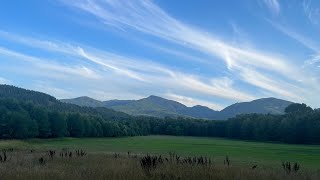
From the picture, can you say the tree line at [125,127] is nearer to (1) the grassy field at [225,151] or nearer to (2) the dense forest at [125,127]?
(2) the dense forest at [125,127]

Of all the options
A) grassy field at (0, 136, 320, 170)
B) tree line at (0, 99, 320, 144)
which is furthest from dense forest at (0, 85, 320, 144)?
grassy field at (0, 136, 320, 170)

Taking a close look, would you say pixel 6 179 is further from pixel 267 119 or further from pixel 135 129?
pixel 135 129

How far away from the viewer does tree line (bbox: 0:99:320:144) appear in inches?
4707

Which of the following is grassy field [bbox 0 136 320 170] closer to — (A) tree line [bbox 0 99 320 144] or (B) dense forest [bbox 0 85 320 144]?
(B) dense forest [bbox 0 85 320 144]

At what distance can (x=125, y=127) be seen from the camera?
16488cm

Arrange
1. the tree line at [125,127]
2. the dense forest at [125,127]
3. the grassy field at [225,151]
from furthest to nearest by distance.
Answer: the dense forest at [125,127], the tree line at [125,127], the grassy field at [225,151]

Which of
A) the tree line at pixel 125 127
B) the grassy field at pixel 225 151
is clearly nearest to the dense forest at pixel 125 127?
the tree line at pixel 125 127

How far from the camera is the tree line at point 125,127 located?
11956 cm

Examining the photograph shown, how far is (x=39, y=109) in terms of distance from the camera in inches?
5305

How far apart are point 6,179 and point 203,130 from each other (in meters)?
172

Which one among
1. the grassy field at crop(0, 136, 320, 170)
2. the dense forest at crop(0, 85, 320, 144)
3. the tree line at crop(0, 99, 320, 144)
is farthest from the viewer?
the dense forest at crop(0, 85, 320, 144)

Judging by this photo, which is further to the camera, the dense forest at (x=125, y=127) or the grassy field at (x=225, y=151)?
the dense forest at (x=125, y=127)

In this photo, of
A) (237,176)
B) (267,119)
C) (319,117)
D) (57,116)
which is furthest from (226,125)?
(237,176)

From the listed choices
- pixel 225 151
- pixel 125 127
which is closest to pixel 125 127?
pixel 125 127
